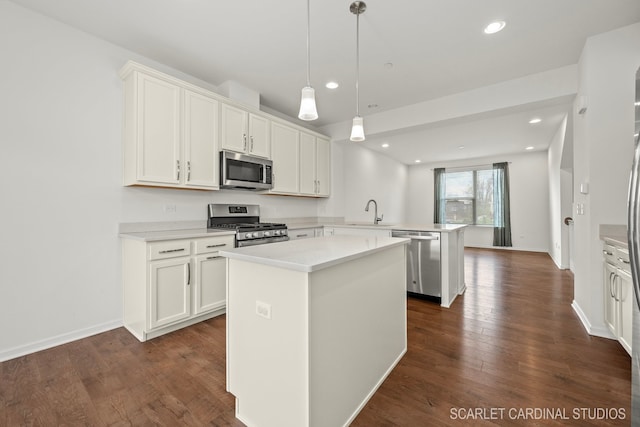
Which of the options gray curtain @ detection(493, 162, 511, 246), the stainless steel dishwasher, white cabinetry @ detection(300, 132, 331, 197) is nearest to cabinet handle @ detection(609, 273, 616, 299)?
the stainless steel dishwasher

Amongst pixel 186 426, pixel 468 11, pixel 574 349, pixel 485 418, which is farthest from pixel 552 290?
pixel 186 426

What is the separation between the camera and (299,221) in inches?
188

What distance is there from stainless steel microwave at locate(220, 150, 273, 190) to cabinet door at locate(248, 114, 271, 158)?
107mm

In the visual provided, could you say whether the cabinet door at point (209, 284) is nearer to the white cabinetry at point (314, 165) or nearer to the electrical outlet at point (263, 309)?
the electrical outlet at point (263, 309)

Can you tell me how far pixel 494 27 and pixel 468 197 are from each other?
669 cm

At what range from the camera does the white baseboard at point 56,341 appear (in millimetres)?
2109

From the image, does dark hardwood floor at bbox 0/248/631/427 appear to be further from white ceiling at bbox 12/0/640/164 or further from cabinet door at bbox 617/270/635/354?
white ceiling at bbox 12/0/640/164

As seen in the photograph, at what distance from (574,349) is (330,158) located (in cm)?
398

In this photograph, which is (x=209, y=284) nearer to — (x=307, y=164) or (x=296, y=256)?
(x=296, y=256)

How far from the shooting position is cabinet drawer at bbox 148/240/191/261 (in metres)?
2.39

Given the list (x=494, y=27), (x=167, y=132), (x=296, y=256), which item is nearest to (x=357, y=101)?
(x=296, y=256)

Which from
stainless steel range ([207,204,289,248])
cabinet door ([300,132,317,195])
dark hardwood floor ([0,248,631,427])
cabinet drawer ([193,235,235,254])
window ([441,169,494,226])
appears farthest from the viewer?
window ([441,169,494,226])

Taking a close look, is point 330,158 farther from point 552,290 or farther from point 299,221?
point 552,290

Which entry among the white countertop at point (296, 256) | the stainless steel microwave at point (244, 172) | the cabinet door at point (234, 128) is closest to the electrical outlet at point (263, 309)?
the white countertop at point (296, 256)
